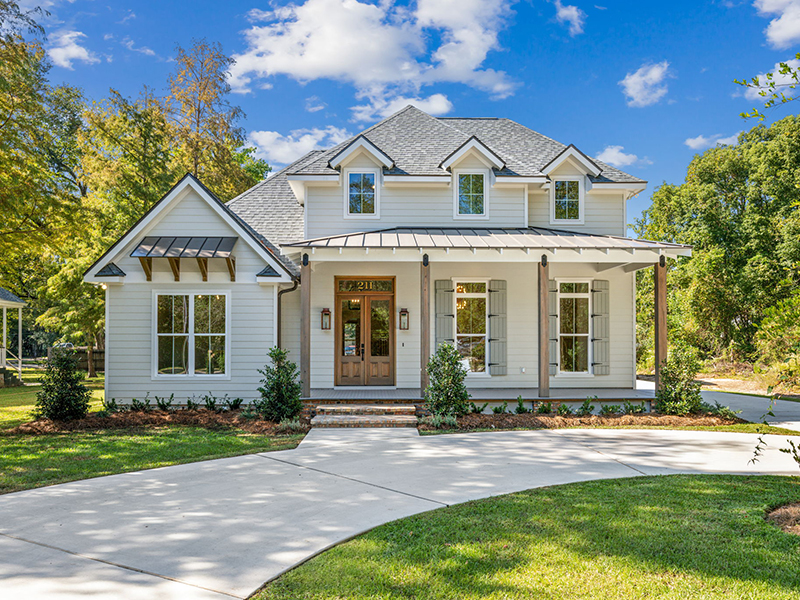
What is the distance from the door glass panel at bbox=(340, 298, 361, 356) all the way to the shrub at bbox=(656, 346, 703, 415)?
23.3 ft

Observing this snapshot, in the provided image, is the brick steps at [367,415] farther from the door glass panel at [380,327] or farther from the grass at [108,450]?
the door glass panel at [380,327]

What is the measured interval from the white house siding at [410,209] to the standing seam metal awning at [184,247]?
2423 mm

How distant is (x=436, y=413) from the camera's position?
9.82 meters

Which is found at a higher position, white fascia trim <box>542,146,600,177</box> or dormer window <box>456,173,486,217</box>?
white fascia trim <box>542,146,600,177</box>

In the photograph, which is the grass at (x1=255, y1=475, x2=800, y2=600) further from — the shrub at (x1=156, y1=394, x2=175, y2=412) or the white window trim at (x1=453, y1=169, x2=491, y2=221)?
the white window trim at (x1=453, y1=169, x2=491, y2=221)

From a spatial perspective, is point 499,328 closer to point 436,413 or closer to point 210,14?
point 436,413

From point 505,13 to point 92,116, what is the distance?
50.8 feet

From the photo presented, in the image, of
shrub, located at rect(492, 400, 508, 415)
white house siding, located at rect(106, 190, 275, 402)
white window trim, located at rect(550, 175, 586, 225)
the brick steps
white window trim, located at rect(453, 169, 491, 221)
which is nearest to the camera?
the brick steps

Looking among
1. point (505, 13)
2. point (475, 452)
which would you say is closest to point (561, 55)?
point (505, 13)

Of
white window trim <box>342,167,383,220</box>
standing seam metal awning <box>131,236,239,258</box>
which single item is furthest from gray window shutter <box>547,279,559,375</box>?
standing seam metal awning <box>131,236,239,258</box>

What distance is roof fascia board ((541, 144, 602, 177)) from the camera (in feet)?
40.6

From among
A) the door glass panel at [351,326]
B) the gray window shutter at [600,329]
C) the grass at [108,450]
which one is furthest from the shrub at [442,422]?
the gray window shutter at [600,329]

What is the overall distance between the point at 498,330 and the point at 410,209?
3.91 meters

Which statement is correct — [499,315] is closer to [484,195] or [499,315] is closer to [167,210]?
[484,195]
